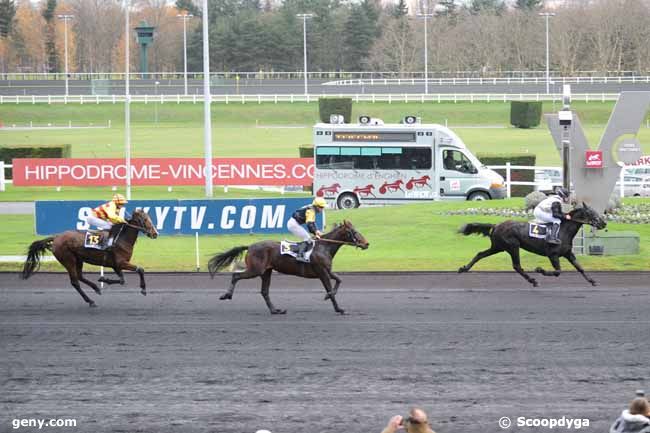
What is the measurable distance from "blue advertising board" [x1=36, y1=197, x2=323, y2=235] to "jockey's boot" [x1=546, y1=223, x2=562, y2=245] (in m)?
6.35

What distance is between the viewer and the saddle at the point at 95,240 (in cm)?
1623

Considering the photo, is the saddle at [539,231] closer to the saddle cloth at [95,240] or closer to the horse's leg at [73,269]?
the saddle cloth at [95,240]

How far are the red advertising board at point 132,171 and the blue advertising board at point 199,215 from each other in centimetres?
1227

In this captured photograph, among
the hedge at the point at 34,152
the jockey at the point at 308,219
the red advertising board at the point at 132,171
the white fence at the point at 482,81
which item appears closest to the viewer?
the jockey at the point at 308,219

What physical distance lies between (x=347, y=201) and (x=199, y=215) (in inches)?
303

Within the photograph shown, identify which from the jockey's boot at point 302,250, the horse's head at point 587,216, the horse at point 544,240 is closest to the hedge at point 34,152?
the horse at point 544,240

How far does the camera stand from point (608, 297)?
17.1 meters

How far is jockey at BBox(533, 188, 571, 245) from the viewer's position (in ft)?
57.6

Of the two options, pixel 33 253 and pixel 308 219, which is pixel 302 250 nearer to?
pixel 308 219

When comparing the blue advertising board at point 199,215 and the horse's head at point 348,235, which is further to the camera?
the blue advertising board at point 199,215

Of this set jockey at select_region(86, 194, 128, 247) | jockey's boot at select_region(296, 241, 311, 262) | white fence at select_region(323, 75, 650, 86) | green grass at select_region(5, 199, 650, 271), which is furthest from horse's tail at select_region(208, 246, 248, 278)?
white fence at select_region(323, 75, 650, 86)

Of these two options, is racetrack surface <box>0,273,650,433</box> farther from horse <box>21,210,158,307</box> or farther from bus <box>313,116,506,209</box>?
bus <box>313,116,506,209</box>

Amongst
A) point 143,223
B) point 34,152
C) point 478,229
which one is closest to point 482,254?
point 478,229

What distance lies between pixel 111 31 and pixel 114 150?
6571 centimetres
